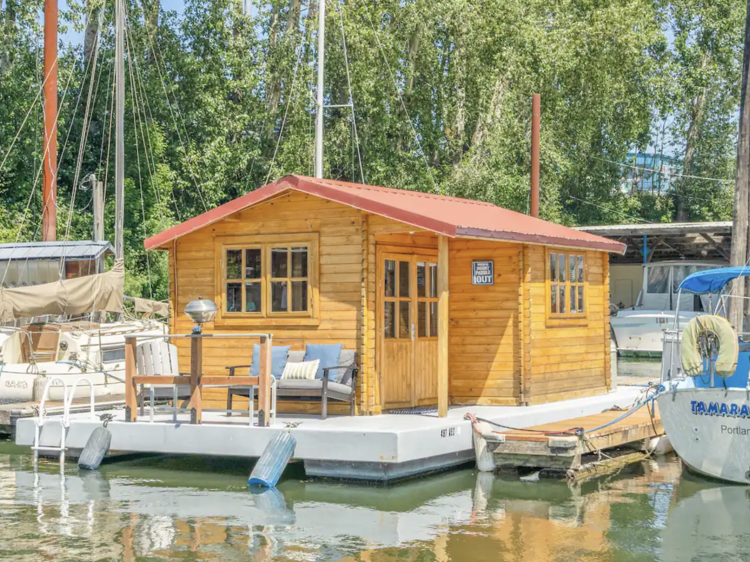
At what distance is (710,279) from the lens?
13.5m

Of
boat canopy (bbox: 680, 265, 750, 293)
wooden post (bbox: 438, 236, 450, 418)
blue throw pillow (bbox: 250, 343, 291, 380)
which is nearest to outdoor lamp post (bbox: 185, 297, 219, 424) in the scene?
blue throw pillow (bbox: 250, 343, 291, 380)

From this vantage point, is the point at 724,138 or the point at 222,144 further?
the point at 724,138

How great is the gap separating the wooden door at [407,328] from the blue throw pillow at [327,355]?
2.01ft

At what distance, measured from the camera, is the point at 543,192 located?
3181 cm

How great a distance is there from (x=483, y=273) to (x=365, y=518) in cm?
534

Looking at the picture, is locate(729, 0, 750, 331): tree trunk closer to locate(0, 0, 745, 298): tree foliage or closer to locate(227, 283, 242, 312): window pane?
locate(227, 283, 242, 312): window pane

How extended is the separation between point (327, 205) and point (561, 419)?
4.20 metres

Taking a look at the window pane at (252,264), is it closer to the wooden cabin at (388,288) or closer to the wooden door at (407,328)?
the wooden cabin at (388,288)

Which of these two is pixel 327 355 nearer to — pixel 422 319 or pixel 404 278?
pixel 404 278

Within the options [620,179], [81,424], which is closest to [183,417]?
[81,424]

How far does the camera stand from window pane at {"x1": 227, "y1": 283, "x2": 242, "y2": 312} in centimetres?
1362

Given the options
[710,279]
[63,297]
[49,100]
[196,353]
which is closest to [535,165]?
[49,100]

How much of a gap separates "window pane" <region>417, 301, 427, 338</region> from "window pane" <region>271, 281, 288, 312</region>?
181 cm

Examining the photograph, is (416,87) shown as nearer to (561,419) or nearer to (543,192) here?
(543,192)
